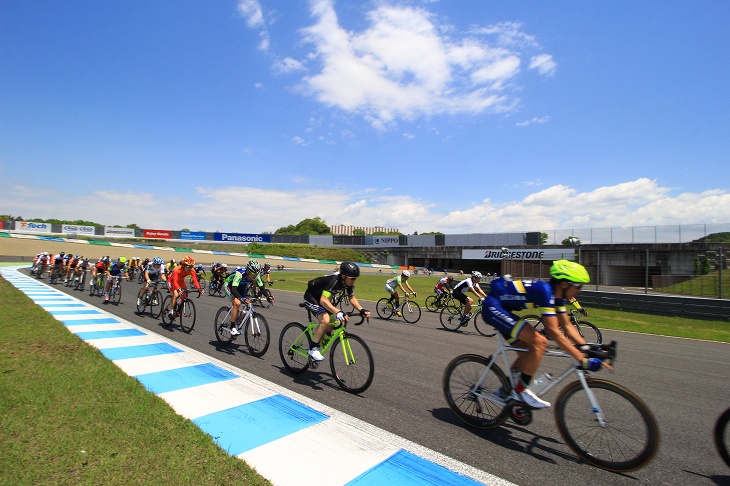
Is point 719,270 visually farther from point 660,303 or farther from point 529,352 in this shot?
point 529,352

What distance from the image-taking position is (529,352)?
390 centimetres

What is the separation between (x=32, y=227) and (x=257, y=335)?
2416 inches

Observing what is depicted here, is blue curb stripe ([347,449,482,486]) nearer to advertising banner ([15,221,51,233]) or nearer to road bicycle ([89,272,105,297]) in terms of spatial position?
road bicycle ([89,272,105,297])

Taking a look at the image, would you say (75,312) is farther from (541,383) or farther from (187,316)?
(541,383)

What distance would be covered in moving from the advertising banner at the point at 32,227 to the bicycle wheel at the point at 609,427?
66417 mm

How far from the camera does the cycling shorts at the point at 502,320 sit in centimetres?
401

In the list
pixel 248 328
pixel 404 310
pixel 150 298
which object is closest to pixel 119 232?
pixel 150 298

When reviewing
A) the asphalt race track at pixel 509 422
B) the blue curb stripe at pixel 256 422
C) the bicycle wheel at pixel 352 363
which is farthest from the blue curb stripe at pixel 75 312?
the bicycle wheel at pixel 352 363

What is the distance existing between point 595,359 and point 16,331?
10.4 meters

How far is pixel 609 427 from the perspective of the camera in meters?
3.39

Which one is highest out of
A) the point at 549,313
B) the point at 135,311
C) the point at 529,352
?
the point at 549,313

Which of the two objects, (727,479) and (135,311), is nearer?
(727,479)

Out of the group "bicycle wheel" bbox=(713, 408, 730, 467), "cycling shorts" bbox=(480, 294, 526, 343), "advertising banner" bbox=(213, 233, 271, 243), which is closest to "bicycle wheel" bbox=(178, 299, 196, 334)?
"cycling shorts" bbox=(480, 294, 526, 343)

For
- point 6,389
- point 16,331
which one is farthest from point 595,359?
point 16,331
